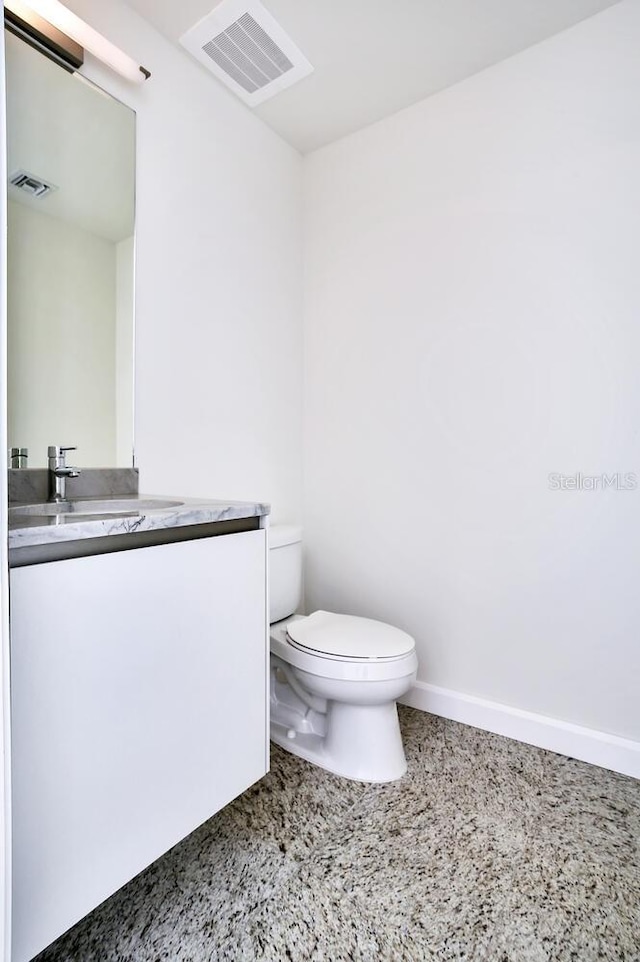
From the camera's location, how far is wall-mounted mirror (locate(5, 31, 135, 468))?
1.36 meters

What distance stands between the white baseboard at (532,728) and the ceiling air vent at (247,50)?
242 cm

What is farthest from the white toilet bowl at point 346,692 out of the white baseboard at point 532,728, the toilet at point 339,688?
the white baseboard at point 532,728

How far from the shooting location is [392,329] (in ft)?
6.83

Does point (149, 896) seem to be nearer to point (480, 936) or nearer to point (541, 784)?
point (480, 936)

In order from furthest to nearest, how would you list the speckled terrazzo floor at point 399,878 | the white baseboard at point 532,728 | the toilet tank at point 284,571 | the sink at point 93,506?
the toilet tank at point 284,571 → the white baseboard at point 532,728 → the sink at point 93,506 → the speckled terrazzo floor at point 399,878

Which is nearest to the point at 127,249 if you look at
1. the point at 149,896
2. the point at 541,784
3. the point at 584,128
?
the point at 584,128

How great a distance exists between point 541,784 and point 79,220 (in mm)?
2248

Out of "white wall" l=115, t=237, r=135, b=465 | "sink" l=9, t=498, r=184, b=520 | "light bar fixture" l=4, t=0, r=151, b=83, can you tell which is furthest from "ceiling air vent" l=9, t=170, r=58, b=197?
"sink" l=9, t=498, r=184, b=520

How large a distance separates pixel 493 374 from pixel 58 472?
59.2 inches

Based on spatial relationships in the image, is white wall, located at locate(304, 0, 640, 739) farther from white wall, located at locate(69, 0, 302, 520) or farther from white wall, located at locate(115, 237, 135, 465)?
white wall, located at locate(115, 237, 135, 465)

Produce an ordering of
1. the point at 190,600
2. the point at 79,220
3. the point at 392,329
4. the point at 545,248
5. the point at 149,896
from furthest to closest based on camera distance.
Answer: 1. the point at 392,329
2. the point at 545,248
3. the point at 79,220
4. the point at 149,896
5. the point at 190,600

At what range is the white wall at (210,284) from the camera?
5.39 ft

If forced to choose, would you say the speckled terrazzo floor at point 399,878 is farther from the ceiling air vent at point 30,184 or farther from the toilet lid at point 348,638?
the ceiling air vent at point 30,184

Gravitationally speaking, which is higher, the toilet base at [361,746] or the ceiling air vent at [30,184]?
the ceiling air vent at [30,184]
